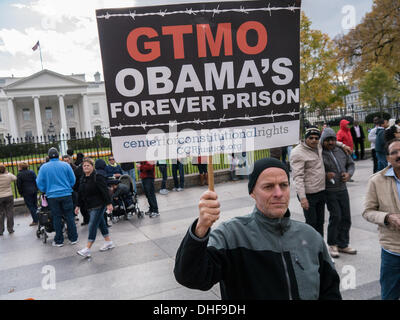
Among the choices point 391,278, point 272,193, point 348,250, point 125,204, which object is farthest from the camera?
point 125,204

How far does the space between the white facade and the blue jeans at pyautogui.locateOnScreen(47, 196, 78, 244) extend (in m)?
54.9

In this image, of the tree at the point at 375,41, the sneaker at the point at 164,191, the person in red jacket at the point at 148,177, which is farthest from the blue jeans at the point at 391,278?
the tree at the point at 375,41

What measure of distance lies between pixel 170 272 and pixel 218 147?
332 centimetres

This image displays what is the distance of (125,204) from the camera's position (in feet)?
28.1

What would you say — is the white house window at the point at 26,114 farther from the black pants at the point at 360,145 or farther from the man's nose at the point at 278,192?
the man's nose at the point at 278,192

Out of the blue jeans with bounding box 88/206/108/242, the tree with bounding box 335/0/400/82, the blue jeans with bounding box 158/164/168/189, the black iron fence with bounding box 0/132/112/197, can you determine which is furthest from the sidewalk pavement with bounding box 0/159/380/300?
the tree with bounding box 335/0/400/82

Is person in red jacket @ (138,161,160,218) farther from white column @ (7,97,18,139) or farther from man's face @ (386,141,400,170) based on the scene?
white column @ (7,97,18,139)

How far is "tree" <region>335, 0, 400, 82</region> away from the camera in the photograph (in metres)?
27.5

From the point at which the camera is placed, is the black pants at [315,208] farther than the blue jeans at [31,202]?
No

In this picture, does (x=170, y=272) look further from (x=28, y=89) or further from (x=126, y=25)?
(x=28, y=89)

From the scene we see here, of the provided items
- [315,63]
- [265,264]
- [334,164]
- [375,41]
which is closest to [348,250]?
[334,164]

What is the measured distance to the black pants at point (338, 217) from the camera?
487cm

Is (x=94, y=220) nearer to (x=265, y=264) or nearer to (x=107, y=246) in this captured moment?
(x=107, y=246)

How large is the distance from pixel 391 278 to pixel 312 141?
2182 millimetres
